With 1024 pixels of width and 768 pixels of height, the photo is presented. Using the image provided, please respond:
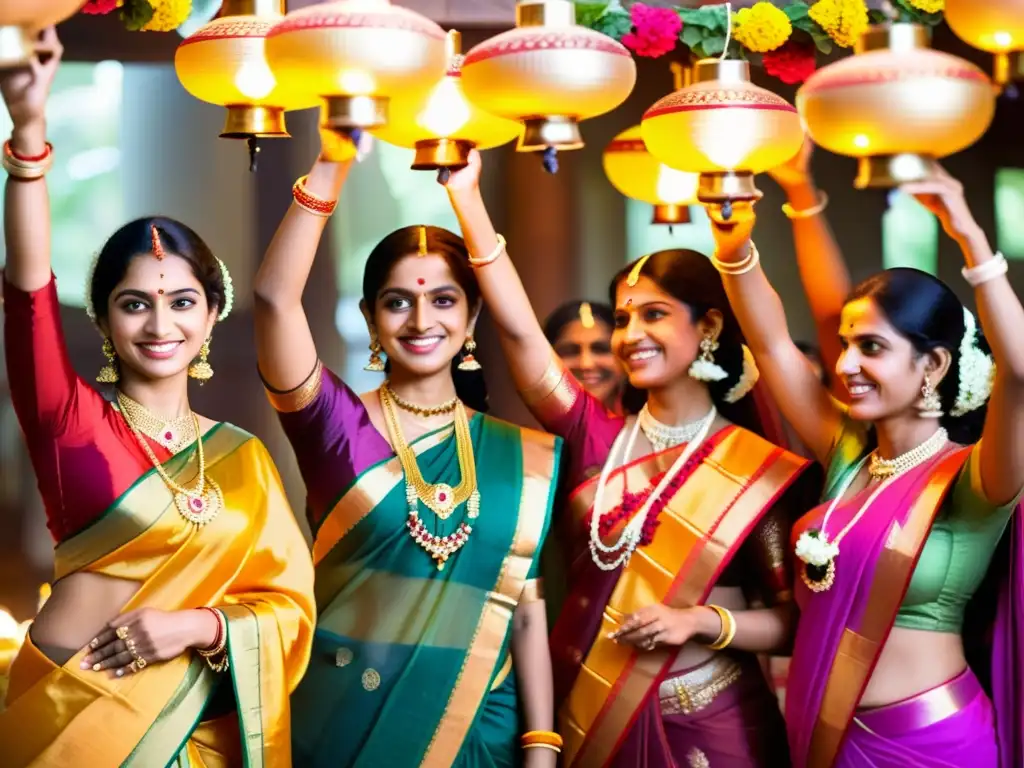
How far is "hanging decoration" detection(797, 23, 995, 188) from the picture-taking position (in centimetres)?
202

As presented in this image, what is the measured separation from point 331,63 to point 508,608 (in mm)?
1252

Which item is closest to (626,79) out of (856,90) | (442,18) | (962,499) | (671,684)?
(856,90)

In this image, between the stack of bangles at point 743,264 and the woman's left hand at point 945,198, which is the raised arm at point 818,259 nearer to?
the stack of bangles at point 743,264

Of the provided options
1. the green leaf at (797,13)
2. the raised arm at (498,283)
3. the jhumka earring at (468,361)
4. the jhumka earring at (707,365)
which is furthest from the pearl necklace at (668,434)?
the green leaf at (797,13)

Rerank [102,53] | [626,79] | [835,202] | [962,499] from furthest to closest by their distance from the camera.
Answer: [835,202]
[102,53]
[962,499]
[626,79]

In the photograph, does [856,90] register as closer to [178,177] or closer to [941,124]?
[941,124]

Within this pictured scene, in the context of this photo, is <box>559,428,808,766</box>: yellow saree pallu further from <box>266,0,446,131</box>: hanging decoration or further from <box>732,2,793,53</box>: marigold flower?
<box>266,0,446,131</box>: hanging decoration

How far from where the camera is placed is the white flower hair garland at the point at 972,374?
111 inches

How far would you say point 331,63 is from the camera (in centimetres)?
204

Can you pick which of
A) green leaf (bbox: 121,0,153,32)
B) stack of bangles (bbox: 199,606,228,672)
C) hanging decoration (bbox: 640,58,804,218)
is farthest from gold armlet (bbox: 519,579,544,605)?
green leaf (bbox: 121,0,153,32)

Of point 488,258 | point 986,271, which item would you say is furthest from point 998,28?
point 488,258

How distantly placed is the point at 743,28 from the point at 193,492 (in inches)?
56.2

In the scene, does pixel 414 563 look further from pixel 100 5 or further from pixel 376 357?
pixel 100 5

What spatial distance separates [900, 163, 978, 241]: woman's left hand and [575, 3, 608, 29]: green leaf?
1.01m
